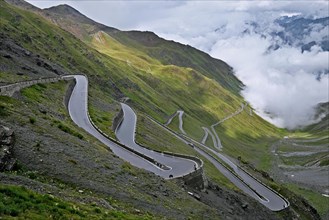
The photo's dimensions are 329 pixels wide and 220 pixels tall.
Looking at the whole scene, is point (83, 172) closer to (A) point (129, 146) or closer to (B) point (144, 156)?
(B) point (144, 156)

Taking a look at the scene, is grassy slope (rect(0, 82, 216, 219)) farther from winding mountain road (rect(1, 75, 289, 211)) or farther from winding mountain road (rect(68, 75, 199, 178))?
winding mountain road (rect(1, 75, 289, 211))

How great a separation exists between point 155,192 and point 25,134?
1356cm

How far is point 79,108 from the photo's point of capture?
8912cm

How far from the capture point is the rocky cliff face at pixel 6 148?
31.9 metres

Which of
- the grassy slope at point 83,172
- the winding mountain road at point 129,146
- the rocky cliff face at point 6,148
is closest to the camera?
the rocky cliff face at point 6,148

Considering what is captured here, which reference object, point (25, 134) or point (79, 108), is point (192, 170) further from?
point (79, 108)

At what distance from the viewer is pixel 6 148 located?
34.0 m

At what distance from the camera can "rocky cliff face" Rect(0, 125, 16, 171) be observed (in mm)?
31873

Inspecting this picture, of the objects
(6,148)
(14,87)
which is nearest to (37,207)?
(6,148)

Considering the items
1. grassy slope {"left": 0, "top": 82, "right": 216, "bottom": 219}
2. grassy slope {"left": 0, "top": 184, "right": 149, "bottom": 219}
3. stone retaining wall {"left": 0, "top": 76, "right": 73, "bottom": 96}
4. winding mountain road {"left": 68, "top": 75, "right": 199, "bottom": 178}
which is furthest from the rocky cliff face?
stone retaining wall {"left": 0, "top": 76, "right": 73, "bottom": 96}

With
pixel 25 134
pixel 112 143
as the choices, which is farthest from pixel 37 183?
pixel 112 143

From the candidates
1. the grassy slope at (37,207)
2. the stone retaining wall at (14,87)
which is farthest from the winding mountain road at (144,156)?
the grassy slope at (37,207)

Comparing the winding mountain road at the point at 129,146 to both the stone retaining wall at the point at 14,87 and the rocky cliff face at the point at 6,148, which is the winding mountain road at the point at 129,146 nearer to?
the stone retaining wall at the point at 14,87

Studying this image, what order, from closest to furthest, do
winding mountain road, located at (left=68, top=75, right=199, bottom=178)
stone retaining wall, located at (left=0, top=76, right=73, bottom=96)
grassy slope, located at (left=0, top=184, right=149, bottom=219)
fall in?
grassy slope, located at (left=0, top=184, right=149, bottom=219) → winding mountain road, located at (left=68, top=75, right=199, bottom=178) → stone retaining wall, located at (left=0, top=76, right=73, bottom=96)
